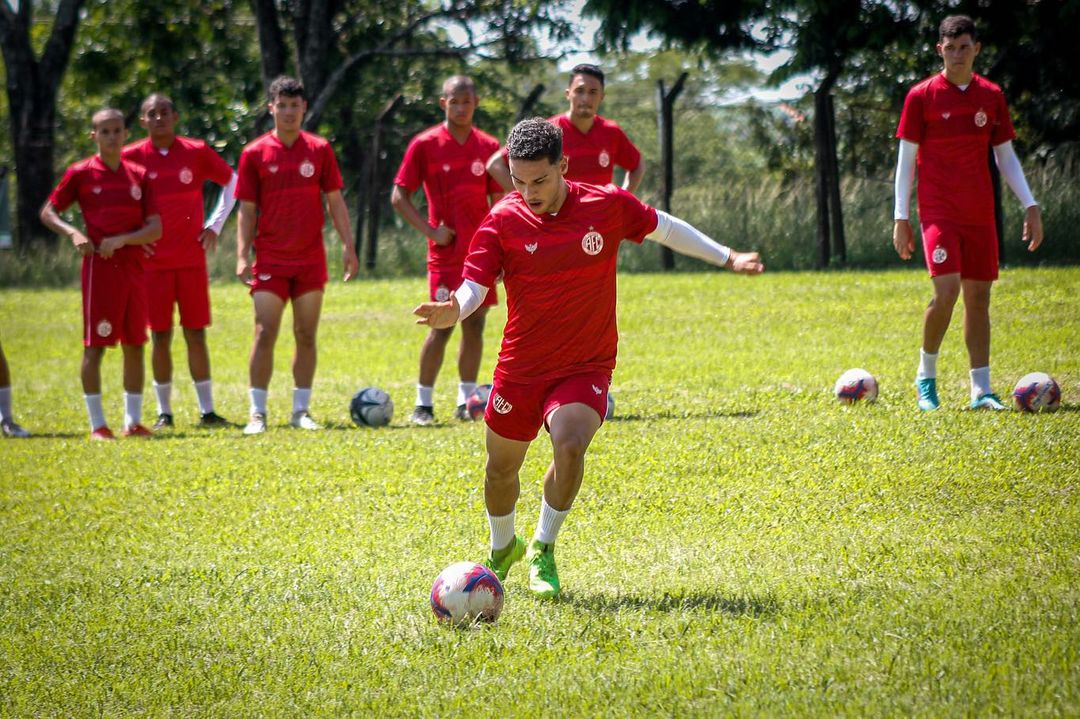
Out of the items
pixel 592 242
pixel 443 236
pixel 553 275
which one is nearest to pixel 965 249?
pixel 443 236

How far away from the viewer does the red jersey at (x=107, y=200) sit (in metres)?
10.9

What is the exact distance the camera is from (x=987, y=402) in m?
9.47

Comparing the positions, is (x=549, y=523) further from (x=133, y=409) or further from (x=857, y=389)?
(x=133, y=409)

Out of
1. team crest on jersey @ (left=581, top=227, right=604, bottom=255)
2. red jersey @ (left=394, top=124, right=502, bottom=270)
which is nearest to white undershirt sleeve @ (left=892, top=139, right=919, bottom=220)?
red jersey @ (left=394, top=124, right=502, bottom=270)

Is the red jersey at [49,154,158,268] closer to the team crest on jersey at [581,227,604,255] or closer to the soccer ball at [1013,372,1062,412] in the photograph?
the team crest on jersey at [581,227,604,255]

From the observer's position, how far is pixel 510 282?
19.4 ft

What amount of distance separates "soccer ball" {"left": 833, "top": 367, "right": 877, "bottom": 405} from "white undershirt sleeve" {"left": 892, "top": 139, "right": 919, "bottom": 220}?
4.11 ft

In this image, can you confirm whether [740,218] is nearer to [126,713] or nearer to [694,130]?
[694,130]

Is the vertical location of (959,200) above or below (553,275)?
above

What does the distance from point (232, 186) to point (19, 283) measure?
17.6 meters

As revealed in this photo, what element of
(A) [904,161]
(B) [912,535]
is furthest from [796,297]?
(B) [912,535]

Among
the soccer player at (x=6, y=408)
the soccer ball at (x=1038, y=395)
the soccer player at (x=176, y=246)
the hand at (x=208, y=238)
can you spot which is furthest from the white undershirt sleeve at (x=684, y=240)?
the soccer player at (x=6, y=408)

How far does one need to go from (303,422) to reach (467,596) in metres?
5.79

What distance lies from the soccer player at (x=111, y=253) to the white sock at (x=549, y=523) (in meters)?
5.96
